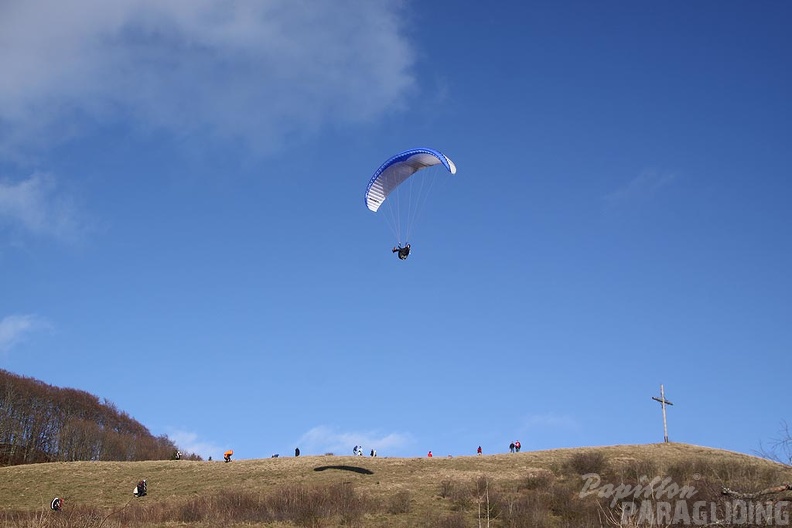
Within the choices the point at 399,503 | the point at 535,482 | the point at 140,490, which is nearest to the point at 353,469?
the point at 399,503

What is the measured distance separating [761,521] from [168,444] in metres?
106

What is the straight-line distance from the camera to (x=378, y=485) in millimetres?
41188

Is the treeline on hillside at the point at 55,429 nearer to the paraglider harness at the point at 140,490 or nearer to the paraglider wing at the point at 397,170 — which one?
the paraglider harness at the point at 140,490

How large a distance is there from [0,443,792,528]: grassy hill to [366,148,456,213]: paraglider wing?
1608 centimetres

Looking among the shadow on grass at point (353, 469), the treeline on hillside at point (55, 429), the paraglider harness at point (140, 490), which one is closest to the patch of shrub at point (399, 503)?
the shadow on grass at point (353, 469)

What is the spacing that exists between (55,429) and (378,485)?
60592 mm

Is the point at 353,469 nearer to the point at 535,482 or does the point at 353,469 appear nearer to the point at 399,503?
the point at 399,503

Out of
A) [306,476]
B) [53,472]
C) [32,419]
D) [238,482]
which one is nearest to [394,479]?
[306,476]

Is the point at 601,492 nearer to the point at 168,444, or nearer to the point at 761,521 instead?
the point at 761,521

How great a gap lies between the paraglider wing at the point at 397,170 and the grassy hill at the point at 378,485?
52.8ft

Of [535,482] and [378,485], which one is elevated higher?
[535,482]

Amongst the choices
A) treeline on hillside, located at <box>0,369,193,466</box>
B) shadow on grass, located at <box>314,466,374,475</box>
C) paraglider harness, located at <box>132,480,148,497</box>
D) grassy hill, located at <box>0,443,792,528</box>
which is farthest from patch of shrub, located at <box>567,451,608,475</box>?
treeline on hillside, located at <box>0,369,193,466</box>

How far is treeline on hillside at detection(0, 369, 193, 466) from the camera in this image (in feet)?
258

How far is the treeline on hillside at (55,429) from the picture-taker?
258ft
